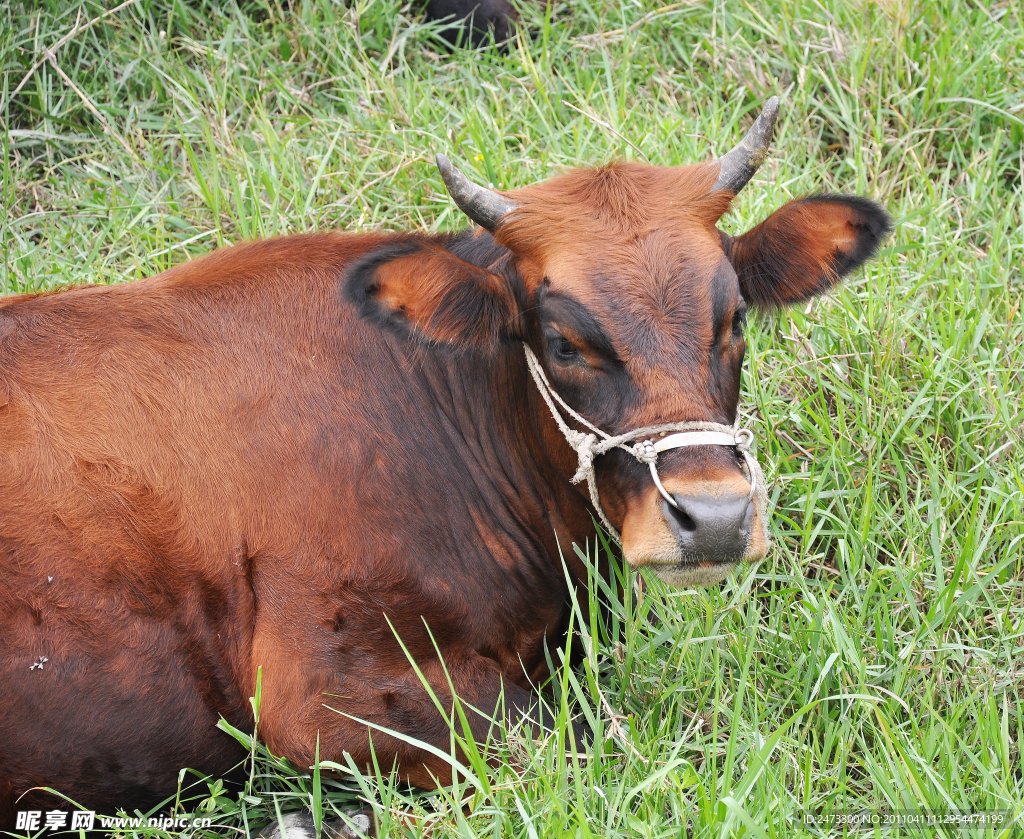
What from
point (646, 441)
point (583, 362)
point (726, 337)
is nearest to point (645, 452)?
point (646, 441)

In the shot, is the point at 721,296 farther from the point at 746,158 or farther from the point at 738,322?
the point at 746,158

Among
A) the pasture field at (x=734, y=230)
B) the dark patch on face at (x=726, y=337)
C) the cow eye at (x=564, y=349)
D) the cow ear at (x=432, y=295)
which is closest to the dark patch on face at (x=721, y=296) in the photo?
the dark patch on face at (x=726, y=337)

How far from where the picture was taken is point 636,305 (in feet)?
11.4

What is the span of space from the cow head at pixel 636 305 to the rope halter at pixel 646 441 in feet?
0.10

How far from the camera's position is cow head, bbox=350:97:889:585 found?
3.35 m

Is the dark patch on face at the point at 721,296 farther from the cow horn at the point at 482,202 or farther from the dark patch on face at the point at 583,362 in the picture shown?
the cow horn at the point at 482,202

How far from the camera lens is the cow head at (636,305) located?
3.35 metres

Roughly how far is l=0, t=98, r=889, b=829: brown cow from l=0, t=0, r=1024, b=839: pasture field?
375 millimetres

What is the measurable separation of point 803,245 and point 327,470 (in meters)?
2.07

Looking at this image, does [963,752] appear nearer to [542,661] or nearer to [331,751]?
[542,661]

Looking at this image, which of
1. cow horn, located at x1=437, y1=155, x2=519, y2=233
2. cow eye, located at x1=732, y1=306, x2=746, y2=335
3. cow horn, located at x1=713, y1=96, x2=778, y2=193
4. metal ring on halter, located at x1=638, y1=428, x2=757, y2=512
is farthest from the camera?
cow horn, located at x1=713, y1=96, x2=778, y2=193

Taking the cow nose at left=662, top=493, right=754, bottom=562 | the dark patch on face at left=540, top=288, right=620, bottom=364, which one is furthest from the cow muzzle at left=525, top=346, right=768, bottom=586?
the dark patch on face at left=540, top=288, right=620, bottom=364

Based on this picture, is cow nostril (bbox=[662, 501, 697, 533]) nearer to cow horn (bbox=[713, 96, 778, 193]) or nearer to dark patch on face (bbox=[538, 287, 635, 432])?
dark patch on face (bbox=[538, 287, 635, 432])

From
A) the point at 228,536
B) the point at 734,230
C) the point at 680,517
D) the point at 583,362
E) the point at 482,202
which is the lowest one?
the point at 228,536
